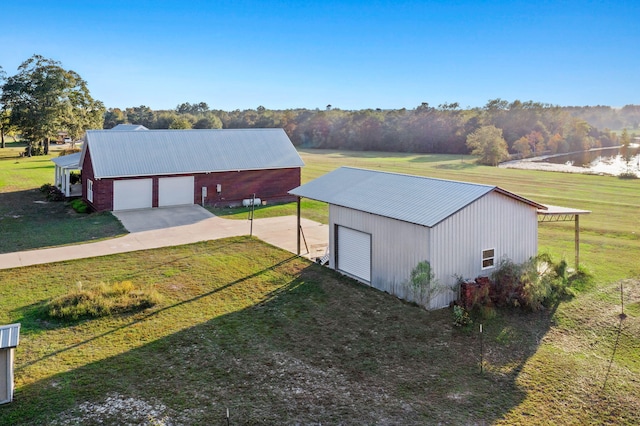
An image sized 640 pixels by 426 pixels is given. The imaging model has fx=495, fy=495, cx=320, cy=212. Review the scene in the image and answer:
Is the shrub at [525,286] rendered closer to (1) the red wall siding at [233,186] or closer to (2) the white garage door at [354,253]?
(2) the white garage door at [354,253]

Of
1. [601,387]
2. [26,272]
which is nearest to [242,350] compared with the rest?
[601,387]

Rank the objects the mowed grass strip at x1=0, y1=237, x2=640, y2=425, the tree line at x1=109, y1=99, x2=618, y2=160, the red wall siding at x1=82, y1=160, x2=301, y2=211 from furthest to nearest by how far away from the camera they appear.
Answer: the tree line at x1=109, y1=99, x2=618, y2=160
the red wall siding at x1=82, y1=160, x2=301, y2=211
the mowed grass strip at x1=0, y1=237, x2=640, y2=425

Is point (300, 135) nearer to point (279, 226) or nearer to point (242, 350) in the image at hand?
point (279, 226)

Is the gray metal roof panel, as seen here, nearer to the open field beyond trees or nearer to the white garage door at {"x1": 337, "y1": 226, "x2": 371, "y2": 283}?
the white garage door at {"x1": 337, "y1": 226, "x2": 371, "y2": 283}

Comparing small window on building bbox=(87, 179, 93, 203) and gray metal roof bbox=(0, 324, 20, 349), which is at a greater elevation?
small window on building bbox=(87, 179, 93, 203)

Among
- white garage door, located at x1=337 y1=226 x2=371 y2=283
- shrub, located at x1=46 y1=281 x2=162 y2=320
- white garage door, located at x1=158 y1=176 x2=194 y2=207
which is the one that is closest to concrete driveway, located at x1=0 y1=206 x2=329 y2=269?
white garage door, located at x1=158 y1=176 x2=194 y2=207

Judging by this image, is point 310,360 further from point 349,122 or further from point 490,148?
point 349,122
